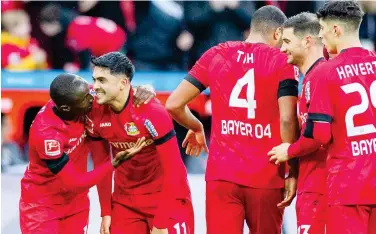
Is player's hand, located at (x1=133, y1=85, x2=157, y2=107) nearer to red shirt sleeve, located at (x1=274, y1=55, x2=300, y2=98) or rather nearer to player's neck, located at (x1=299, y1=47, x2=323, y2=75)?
red shirt sleeve, located at (x1=274, y1=55, x2=300, y2=98)

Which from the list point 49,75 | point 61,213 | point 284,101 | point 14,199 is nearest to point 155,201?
point 61,213

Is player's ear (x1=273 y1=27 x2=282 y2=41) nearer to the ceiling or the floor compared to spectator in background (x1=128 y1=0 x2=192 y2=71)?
nearer to the floor

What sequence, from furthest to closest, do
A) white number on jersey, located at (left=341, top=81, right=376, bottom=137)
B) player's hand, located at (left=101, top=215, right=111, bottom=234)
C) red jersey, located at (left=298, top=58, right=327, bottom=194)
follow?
player's hand, located at (left=101, top=215, right=111, bottom=234), red jersey, located at (left=298, top=58, right=327, bottom=194), white number on jersey, located at (left=341, top=81, right=376, bottom=137)

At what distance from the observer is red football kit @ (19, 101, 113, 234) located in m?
4.57

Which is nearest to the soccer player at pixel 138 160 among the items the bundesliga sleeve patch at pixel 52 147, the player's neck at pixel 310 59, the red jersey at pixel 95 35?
the bundesliga sleeve patch at pixel 52 147

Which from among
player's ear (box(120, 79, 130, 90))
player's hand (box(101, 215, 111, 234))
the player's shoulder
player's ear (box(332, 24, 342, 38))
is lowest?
player's hand (box(101, 215, 111, 234))

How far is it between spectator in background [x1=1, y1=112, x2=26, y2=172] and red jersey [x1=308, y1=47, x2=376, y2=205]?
4910mm

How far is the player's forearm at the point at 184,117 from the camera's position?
4.62m

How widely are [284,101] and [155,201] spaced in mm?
971

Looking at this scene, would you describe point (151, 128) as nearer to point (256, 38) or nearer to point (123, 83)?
point (123, 83)

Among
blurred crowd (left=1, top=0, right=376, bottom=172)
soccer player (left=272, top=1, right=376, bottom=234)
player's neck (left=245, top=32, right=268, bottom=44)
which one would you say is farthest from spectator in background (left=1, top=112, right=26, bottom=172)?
soccer player (left=272, top=1, right=376, bottom=234)

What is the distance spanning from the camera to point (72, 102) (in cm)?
448

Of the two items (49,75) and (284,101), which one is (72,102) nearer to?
(284,101)

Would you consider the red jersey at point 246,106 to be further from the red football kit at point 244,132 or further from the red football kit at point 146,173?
the red football kit at point 146,173
